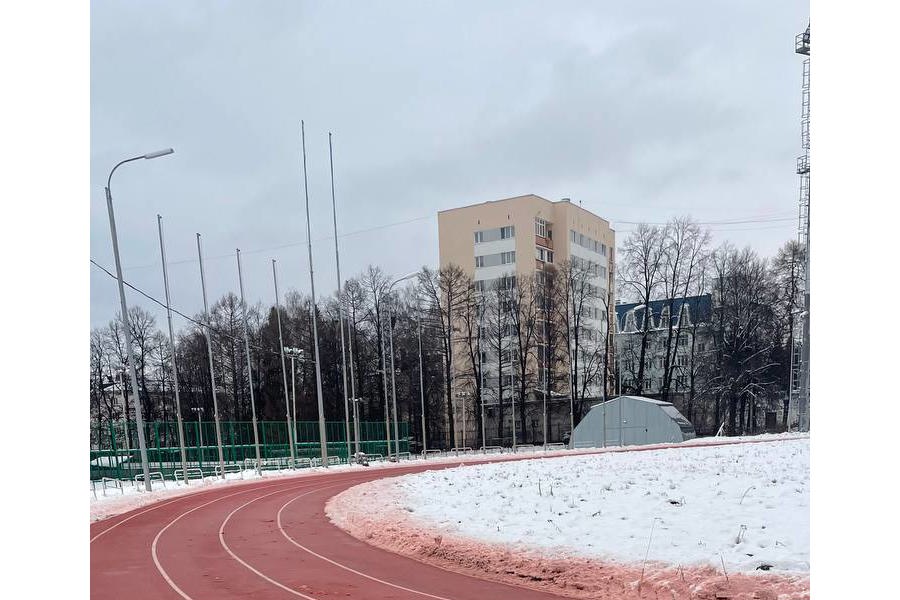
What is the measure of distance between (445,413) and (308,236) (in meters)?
29.1

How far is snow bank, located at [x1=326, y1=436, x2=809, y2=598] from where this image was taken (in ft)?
33.3

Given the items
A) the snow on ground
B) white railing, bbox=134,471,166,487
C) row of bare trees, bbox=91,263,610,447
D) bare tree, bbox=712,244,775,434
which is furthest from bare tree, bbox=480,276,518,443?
white railing, bbox=134,471,166,487

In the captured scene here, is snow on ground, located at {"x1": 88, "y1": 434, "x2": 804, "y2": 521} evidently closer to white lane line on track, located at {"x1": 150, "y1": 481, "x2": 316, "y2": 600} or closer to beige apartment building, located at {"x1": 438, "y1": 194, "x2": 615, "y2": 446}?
white lane line on track, located at {"x1": 150, "y1": 481, "x2": 316, "y2": 600}

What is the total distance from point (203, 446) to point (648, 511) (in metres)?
28.7

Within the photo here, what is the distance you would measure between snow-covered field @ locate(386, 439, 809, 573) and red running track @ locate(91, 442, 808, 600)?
1.85 m

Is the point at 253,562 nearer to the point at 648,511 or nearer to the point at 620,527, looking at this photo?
the point at 620,527

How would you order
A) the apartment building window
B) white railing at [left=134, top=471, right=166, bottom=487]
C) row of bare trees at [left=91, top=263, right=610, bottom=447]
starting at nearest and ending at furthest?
white railing at [left=134, top=471, right=166, bottom=487]
row of bare trees at [left=91, top=263, right=610, bottom=447]
the apartment building window

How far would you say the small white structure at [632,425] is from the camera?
44969mm

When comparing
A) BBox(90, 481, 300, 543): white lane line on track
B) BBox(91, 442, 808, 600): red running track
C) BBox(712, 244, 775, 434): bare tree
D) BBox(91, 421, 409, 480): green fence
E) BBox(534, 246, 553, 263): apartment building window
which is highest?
BBox(534, 246, 553, 263): apartment building window

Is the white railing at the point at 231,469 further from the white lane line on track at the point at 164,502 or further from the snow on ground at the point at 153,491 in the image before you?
the white lane line on track at the point at 164,502

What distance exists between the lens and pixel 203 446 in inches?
1505

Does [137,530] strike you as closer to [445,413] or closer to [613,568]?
[613,568]

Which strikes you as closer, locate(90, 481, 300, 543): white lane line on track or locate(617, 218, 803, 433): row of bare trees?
locate(90, 481, 300, 543): white lane line on track
